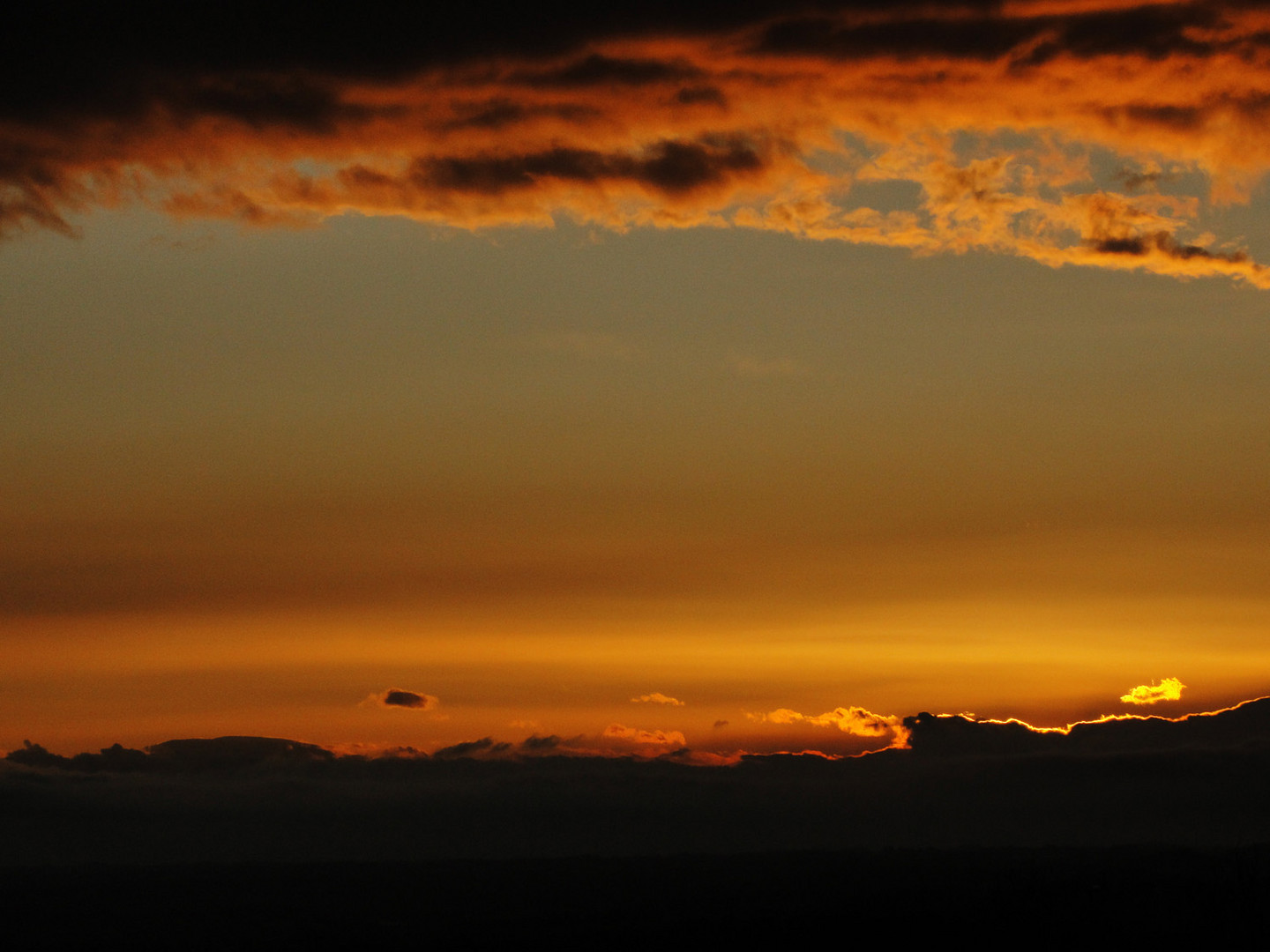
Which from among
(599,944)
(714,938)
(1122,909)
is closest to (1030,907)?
(1122,909)

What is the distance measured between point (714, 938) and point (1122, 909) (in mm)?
53326

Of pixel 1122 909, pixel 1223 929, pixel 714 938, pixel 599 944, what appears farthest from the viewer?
pixel 599 944

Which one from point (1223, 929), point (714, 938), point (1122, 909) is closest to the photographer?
point (1223, 929)

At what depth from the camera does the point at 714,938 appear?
18525 cm

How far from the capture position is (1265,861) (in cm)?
16525

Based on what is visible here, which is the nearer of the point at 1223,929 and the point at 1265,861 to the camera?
the point at 1223,929

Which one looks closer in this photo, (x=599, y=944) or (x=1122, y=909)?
(x=1122, y=909)

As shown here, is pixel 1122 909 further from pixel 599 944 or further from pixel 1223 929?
pixel 599 944

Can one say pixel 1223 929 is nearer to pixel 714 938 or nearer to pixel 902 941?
pixel 902 941

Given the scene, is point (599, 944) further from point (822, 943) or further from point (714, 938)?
point (822, 943)

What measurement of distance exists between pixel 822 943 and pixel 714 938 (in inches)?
747

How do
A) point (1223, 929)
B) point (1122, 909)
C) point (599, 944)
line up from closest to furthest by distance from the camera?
point (1223, 929), point (1122, 909), point (599, 944)

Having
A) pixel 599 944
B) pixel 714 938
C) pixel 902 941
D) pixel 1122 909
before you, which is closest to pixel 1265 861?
pixel 1122 909

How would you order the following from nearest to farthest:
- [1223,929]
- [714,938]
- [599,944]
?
[1223,929], [714,938], [599,944]
